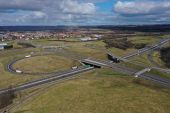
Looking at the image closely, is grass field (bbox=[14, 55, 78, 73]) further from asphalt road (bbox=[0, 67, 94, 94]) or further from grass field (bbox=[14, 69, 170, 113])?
grass field (bbox=[14, 69, 170, 113])

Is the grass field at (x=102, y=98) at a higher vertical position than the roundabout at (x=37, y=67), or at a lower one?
lower

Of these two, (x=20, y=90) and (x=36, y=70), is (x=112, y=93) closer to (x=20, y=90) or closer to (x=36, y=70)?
(x=20, y=90)

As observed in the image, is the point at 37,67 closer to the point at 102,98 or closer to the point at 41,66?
the point at 41,66

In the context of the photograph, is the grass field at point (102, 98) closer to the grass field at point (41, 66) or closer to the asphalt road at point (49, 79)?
the asphalt road at point (49, 79)

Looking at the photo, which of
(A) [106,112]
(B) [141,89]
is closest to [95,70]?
(B) [141,89]

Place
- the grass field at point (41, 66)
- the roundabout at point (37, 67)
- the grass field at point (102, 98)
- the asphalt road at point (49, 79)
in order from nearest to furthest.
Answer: the grass field at point (102, 98), the asphalt road at point (49, 79), the roundabout at point (37, 67), the grass field at point (41, 66)

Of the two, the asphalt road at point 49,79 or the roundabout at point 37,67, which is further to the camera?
Answer: the roundabout at point 37,67

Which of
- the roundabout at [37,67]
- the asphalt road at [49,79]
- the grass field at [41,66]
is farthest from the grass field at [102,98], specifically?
the grass field at [41,66]

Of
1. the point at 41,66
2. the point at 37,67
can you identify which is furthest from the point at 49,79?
the point at 41,66
